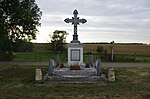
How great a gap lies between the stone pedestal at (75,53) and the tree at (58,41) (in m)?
34.8

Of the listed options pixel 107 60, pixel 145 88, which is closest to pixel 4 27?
pixel 107 60

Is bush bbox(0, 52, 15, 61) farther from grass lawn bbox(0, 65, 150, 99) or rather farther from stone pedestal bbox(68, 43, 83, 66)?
grass lawn bbox(0, 65, 150, 99)

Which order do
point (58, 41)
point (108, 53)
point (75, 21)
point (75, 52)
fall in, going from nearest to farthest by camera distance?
point (75, 52)
point (75, 21)
point (108, 53)
point (58, 41)

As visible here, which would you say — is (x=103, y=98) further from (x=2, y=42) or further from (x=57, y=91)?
(x=2, y=42)

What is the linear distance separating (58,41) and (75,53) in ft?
124

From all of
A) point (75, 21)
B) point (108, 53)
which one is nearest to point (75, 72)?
point (75, 21)

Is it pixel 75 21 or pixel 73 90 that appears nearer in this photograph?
pixel 73 90

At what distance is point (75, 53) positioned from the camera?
2553 centimetres

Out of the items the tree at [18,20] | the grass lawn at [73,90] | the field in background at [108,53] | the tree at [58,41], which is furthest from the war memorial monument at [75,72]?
the tree at [58,41]

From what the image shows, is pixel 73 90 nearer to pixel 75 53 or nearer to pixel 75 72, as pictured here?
pixel 75 72

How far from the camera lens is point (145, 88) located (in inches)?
683

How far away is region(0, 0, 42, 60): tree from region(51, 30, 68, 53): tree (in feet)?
76.8

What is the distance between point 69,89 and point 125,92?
2.75 metres

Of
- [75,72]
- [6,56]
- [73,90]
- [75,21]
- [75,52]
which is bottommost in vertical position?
[73,90]
